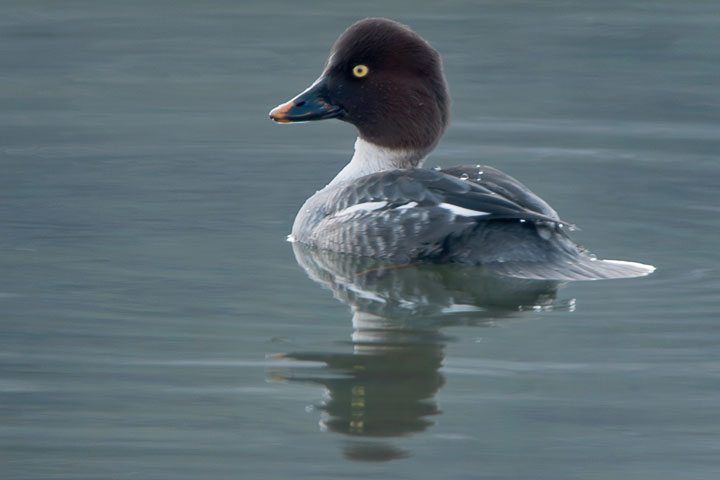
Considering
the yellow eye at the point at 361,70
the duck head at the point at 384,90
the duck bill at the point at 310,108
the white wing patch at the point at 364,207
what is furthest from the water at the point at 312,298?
the yellow eye at the point at 361,70

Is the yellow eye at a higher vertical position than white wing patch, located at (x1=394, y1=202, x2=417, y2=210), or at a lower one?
higher

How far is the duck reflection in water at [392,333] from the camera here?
169 inches

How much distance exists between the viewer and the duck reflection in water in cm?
430

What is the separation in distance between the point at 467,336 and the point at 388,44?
2.20m

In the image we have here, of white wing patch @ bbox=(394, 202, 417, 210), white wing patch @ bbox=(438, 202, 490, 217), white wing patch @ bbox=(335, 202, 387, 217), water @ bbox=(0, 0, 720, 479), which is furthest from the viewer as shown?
white wing patch @ bbox=(335, 202, 387, 217)

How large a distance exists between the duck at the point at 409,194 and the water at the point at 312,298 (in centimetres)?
15

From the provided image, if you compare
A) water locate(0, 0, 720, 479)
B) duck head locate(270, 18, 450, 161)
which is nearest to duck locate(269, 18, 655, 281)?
duck head locate(270, 18, 450, 161)

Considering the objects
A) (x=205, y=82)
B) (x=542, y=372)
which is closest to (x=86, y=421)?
(x=542, y=372)

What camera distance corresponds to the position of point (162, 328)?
5.28 m

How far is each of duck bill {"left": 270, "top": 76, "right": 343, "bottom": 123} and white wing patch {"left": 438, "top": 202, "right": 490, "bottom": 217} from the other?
1203mm

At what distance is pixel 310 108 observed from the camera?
707cm

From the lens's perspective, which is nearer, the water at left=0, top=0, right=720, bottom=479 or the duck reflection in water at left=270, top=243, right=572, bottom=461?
the water at left=0, top=0, right=720, bottom=479

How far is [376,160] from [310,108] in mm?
469

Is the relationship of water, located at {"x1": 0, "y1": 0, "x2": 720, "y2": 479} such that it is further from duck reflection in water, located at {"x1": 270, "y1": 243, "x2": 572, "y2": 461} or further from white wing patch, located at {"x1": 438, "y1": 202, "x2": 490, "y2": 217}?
white wing patch, located at {"x1": 438, "y1": 202, "x2": 490, "y2": 217}
